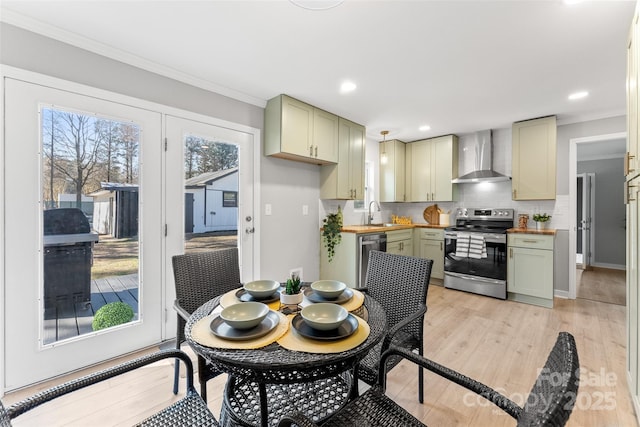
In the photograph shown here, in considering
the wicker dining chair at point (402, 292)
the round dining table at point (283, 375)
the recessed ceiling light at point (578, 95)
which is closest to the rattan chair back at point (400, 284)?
the wicker dining chair at point (402, 292)

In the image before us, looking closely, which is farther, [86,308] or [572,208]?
[572,208]

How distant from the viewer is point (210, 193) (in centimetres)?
282

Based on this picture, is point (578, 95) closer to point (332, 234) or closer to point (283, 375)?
point (332, 234)

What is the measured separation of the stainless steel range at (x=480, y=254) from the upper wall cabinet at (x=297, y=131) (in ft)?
7.11

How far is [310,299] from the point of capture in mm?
1464

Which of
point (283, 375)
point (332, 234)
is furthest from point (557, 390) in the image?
point (332, 234)

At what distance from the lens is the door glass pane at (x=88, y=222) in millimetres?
1998

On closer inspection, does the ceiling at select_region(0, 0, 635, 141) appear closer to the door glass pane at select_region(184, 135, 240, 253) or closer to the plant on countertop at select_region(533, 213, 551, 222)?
the door glass pane at select_region(184, 135, 240, 253)

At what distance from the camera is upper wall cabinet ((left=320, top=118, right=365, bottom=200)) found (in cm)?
376

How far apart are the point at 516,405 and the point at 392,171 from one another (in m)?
4.18

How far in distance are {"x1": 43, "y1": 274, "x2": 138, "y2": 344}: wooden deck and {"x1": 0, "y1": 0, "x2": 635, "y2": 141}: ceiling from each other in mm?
1769

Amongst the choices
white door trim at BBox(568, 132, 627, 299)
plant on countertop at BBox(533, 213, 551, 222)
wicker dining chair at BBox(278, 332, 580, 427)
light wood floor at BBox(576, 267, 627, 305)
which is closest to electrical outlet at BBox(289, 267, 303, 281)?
wicker dining chair at BBox(278, 332, 580, 427)

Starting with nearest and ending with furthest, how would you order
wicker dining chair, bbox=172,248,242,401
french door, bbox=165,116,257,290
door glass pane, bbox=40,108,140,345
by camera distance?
1. wicker dining chair, bbox=172,248,242,401
2. door glass pane, bbox=40,108,140,345
3. french door, bbox=165,116,257,290

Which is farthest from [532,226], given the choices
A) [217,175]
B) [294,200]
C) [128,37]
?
[128,37]
